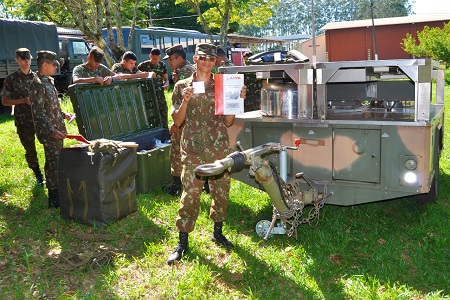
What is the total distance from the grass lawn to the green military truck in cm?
1044

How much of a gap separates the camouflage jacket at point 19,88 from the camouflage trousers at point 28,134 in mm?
84

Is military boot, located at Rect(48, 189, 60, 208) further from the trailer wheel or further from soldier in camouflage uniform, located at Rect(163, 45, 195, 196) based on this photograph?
the trailer wheel

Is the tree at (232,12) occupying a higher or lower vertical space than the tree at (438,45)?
higher

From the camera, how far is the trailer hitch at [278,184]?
3.77 metres

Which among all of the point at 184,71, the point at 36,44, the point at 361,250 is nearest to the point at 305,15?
the point at 36,44

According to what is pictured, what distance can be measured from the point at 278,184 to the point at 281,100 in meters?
0.99

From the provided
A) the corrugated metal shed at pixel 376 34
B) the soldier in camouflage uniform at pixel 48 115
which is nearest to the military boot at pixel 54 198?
the soldier in camouflage uniform at pixel 48 115

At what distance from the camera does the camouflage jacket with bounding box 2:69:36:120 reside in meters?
6.22

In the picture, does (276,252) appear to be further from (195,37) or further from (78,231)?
(195,37)

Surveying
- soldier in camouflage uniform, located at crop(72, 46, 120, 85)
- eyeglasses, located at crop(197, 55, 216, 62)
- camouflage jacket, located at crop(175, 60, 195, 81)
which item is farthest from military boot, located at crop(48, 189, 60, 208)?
eyeglasses, located at crop(197, 55, 216, 62)

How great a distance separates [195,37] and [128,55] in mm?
20728

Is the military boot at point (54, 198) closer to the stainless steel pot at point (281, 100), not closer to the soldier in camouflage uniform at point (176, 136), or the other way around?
the soldier in camouflage uniform at point (176, 136)

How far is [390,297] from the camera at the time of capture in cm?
364

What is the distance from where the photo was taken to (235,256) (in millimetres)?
4395
